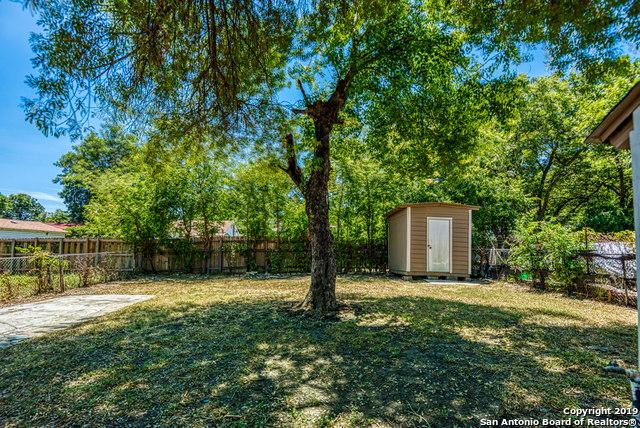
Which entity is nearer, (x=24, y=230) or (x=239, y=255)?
(x=239, y=255)

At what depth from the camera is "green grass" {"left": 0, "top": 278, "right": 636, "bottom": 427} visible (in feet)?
7.54

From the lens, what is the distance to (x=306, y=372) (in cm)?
297

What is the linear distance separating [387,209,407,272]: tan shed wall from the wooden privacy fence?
613 millimetres

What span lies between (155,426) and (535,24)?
494cm

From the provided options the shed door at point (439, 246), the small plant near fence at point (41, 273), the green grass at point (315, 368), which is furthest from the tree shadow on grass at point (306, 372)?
the shed door at point (439, 246)

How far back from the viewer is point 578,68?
156 inches

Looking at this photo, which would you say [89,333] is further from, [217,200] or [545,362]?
[217,200]

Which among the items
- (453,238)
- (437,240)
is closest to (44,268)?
(437,240)

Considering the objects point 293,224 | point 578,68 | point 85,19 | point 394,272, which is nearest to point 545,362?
point 578,68

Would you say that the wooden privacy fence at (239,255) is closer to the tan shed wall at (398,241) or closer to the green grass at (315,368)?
the tan shed wall at (398,241)

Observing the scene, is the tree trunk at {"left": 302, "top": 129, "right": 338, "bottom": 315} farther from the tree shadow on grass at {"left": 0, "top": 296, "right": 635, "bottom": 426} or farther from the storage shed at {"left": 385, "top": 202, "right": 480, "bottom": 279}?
the storage shed at {"left": 385, "top": 202, "right": 480, "bottom": 279}

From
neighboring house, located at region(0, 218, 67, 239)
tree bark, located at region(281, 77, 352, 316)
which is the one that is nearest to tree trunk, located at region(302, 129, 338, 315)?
tree bark, located at region(281, 77, 352, 316)

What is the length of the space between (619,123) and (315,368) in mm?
3110

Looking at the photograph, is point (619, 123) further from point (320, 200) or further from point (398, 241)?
point (398, 241)
